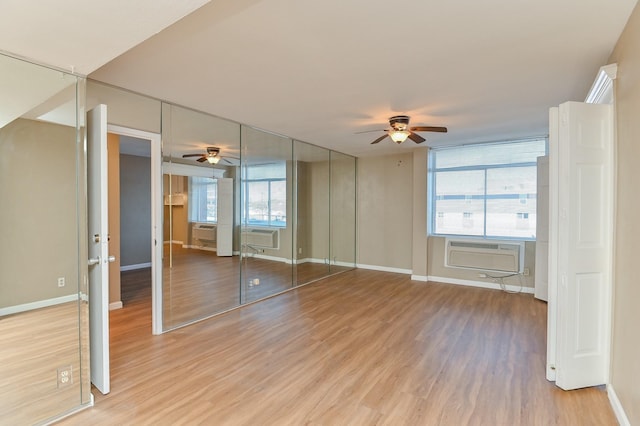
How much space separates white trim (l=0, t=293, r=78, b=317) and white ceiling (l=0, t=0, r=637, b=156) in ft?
5.36

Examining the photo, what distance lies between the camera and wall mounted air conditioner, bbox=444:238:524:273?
16.6 ft

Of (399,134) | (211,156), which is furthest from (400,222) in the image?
(211,156)

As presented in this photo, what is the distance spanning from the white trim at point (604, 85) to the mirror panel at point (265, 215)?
3783mm

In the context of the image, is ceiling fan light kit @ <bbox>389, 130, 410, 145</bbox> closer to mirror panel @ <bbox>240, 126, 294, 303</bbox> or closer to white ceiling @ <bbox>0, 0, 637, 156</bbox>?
white ceiling @ <bbox>0, 0, 637, 156</bbox>

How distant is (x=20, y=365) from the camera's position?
86.9 inches

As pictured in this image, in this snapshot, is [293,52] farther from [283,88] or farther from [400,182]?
[400,182]

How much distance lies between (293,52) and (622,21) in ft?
7.00

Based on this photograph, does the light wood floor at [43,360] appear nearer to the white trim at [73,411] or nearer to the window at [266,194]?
the white trim at [73,411]

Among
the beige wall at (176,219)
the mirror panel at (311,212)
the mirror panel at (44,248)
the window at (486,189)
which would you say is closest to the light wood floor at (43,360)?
the mirror panel at (44,248)

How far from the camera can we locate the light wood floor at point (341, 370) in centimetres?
208

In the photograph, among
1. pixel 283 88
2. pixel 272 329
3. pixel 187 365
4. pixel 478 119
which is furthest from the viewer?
pixel 478 119

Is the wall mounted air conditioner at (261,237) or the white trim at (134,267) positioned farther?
the white trim at (134,267)

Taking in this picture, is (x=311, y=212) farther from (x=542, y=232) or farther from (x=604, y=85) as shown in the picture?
(x=604, y=85)

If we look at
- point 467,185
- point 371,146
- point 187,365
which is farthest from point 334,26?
point 467,185
